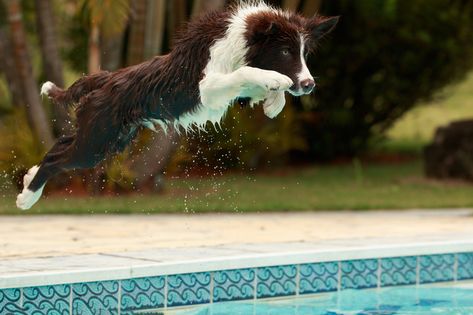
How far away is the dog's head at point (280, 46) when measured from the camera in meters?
5.18

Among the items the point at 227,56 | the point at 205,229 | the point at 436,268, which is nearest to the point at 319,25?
the point at 227,56

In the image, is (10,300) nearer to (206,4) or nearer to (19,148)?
(19,148)

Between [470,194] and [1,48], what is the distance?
22.0 ft

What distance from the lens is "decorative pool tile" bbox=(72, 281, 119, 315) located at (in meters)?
6.03

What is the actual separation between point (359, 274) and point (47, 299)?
99.4 inches

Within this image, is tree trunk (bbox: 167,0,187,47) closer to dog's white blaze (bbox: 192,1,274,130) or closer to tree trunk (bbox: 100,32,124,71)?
tree trunk (bbox: 100,32,124,71)

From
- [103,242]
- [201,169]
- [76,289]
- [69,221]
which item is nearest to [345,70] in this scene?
[201,169]

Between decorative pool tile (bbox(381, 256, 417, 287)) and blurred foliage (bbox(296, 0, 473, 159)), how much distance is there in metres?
9.23

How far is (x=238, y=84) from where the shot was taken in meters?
5.03

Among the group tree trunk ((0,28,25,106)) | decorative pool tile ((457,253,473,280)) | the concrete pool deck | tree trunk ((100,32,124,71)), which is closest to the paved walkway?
the concrete pool deck

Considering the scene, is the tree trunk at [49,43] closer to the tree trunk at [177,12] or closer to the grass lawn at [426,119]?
the tree trunk at [177,12]

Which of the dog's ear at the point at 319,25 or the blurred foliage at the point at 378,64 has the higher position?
the blurred foliage at the point at 378,64

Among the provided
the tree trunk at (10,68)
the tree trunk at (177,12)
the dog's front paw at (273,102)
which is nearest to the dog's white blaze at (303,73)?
the dog's front paw at (273,102)

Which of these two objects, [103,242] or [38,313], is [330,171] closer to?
[103,242]
